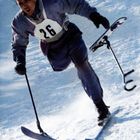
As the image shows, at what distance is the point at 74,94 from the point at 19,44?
7.59 ft

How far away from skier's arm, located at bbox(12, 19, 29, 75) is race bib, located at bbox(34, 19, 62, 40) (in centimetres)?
22

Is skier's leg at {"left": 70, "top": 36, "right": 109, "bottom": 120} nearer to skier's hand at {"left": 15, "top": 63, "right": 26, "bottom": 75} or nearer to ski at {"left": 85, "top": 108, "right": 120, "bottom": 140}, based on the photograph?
ski at {"left": 85, "top": 108, "right": 120, "bottom": 140}

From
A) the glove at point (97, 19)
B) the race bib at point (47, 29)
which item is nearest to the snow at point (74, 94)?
the glove at point (97, 19)

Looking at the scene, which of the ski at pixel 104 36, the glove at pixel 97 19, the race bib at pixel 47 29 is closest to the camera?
the race bib at pixel 47 29

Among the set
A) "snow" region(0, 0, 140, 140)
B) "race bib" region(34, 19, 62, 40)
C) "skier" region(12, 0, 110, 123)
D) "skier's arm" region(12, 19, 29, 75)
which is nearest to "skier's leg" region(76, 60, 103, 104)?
"skier" region(12, 0, 110, 123)

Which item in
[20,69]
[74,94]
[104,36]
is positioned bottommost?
[74,94]

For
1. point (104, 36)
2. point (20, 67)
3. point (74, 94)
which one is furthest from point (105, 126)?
point (74, 94)

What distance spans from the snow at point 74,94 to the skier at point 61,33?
43 cm

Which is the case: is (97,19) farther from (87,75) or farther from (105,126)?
(105,126)

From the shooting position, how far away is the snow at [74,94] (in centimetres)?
507

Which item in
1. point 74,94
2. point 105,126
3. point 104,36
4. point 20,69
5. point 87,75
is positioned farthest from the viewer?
point 74,94

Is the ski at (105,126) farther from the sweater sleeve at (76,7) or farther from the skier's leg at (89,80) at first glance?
the sweater sleeve at (76,7)

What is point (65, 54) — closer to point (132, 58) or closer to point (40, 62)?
point (132, 58)

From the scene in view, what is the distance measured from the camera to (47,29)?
484 centimetres
